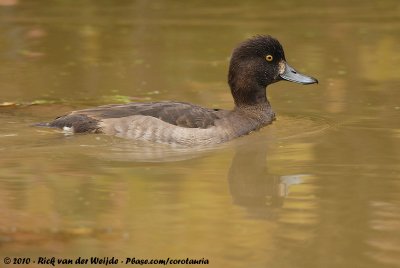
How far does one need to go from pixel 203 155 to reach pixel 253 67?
1.84m

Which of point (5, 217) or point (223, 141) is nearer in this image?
point (5, 217)

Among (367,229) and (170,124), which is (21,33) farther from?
(367,229)

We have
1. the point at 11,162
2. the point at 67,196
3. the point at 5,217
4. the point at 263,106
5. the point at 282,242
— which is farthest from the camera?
the point at 263,106

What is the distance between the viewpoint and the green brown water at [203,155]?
22.2 ft

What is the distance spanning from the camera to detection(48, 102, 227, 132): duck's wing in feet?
33.9

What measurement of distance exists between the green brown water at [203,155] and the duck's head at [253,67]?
479 mm

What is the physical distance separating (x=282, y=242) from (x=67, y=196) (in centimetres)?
207

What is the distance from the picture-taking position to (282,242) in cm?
671

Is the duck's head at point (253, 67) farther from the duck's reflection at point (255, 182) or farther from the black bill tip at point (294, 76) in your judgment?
the duck's reflection at point (255, 182)

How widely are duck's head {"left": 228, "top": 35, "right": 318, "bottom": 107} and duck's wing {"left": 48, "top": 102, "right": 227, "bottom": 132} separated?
75 centimetres

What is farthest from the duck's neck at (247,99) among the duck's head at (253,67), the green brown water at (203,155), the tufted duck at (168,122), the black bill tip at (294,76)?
the black bill tip at (294,76)

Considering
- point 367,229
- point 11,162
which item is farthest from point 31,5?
point 367,229

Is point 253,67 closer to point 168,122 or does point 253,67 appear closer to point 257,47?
point 257,47

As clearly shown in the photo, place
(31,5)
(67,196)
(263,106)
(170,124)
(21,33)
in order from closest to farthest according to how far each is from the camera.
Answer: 1. (67,196)
2. (170,124)
3. (263,106)
4. (21,33)
5. (31,5)
